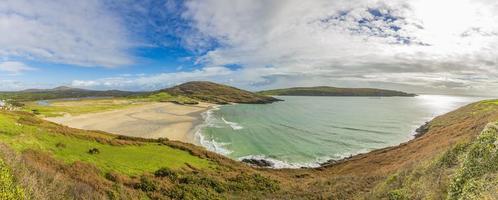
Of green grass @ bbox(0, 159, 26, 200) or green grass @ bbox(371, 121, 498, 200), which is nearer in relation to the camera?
green grass @ bbox(0, 159, 26, 200)

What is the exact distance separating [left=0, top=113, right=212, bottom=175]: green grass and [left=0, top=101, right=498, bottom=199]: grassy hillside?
2.5 inches

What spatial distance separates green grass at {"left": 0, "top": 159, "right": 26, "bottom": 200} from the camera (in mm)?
6993

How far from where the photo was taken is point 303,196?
19578mm

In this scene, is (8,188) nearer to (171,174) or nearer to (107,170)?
(107,170)

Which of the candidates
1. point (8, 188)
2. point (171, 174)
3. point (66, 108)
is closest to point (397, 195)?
point (8, 188)

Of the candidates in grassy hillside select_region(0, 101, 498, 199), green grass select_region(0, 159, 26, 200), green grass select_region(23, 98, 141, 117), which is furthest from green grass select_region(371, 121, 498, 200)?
green grass select_region(23, 98, 141, 117)

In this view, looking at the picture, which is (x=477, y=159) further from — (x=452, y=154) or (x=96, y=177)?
(x=96, y=177)

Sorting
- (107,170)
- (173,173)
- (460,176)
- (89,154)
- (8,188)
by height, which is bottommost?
(173,173)

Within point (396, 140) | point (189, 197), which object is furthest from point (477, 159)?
point (396, 140)

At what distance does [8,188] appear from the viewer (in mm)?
7195

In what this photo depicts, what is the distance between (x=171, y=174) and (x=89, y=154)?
20.1 feet

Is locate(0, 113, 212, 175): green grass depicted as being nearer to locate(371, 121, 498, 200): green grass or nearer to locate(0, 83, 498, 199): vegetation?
locate(0, 83, 498, 199): vegetation

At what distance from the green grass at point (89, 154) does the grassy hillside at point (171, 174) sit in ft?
0.21

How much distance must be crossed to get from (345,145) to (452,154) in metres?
43.5
